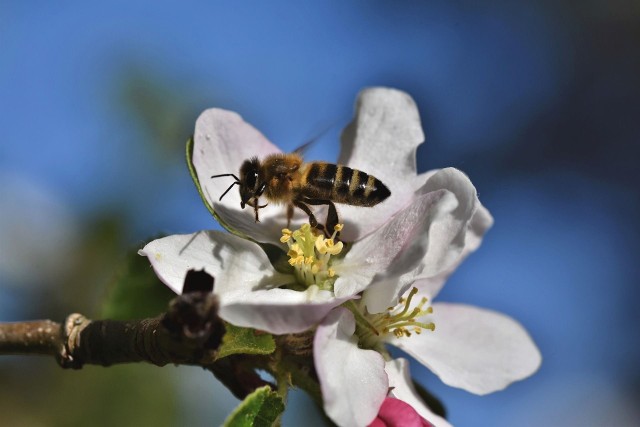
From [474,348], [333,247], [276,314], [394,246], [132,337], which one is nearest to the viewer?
[276,314]

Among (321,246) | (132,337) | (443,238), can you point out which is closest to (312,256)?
(321,246)

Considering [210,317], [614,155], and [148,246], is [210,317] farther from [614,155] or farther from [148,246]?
[614,155]

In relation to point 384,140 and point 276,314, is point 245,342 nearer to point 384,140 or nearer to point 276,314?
point 276,314

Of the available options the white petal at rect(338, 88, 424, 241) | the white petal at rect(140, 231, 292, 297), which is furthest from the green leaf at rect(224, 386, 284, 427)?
the white petal at rect(338, 88, 424, 241)

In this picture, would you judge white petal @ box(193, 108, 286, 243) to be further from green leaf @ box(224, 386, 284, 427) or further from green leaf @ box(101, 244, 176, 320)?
green leaf @ box(224, 386, 284, 427)

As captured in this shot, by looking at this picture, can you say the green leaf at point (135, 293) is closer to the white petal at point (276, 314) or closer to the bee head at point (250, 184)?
the bee head at point (250, 184)

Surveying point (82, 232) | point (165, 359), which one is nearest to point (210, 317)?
point (165, 359)
